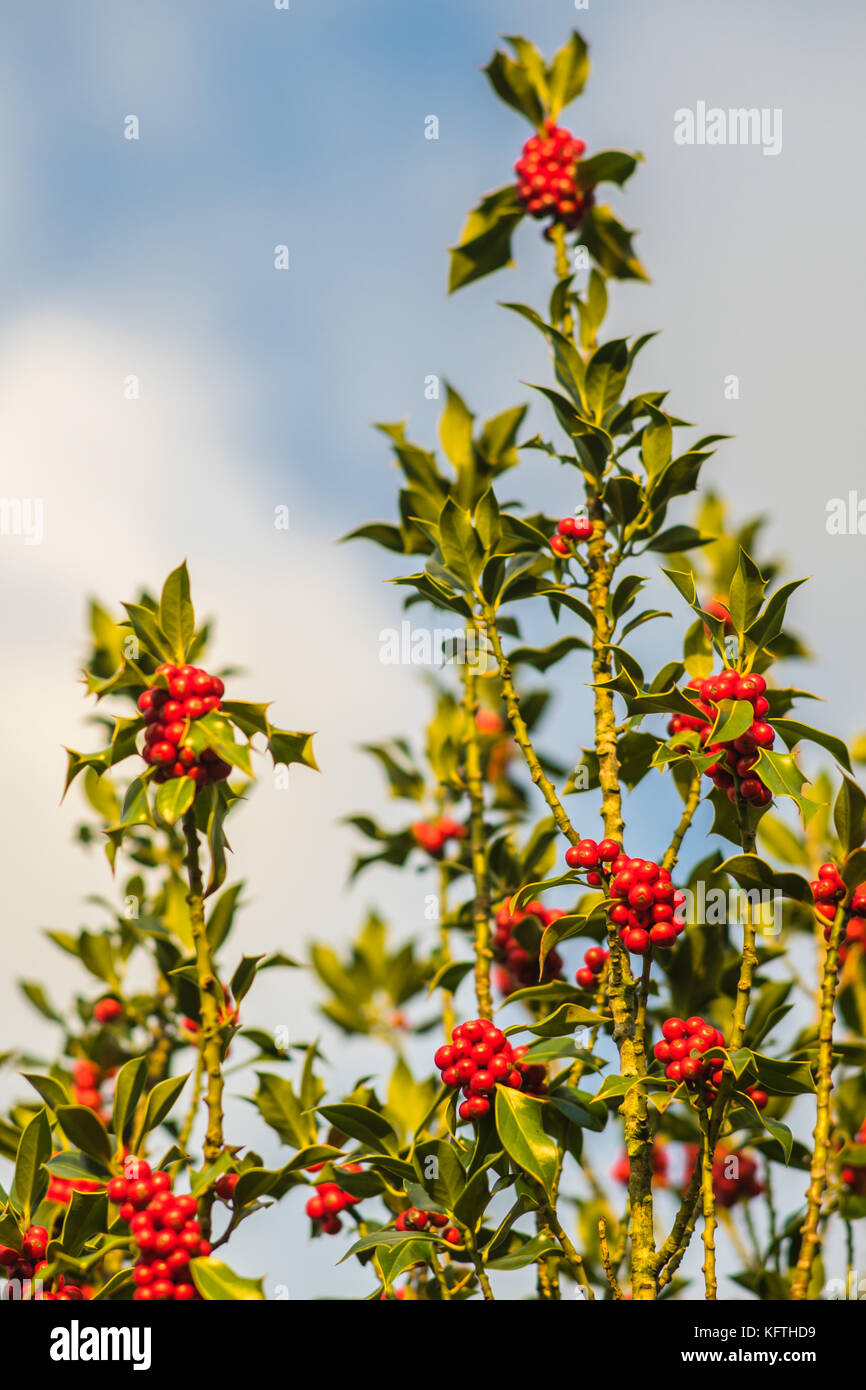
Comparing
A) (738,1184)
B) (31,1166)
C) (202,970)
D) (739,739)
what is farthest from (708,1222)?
(738,1184)

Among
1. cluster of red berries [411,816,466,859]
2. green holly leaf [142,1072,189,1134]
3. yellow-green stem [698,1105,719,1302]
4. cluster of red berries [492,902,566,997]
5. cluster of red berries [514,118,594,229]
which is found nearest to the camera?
yellow-green stem [698,1105,719,1302]

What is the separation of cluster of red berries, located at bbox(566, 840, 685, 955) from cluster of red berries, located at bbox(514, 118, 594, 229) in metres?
2.07

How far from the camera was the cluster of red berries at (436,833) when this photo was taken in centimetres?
379

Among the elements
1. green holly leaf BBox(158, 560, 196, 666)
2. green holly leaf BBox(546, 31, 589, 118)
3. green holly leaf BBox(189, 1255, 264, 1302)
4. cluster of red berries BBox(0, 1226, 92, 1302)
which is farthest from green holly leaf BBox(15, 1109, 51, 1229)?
green holly leaf BBox(546, 31, 589, 118)

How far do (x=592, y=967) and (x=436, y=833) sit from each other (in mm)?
1322

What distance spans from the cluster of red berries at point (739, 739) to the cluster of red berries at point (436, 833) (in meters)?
1.59

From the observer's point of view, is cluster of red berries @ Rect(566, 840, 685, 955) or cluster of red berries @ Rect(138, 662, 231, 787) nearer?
cluster of red berries @ Rect(566, 840, 685, 955)

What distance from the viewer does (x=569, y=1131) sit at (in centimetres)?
240

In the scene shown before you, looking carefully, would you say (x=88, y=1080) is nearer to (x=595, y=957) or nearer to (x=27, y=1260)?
(x=27, y=1260)

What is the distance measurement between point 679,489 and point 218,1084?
5.55 feet

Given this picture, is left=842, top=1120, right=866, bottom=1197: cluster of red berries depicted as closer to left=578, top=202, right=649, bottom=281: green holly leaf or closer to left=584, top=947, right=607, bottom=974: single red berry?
left=584, top=947, right=607, bottom=974: single red berry

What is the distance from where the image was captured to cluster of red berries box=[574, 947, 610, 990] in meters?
2.53

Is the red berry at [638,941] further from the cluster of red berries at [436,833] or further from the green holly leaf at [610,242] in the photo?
the green holly leaf at [610,242]

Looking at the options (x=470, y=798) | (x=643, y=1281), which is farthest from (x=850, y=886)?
(x=470, y=798)
